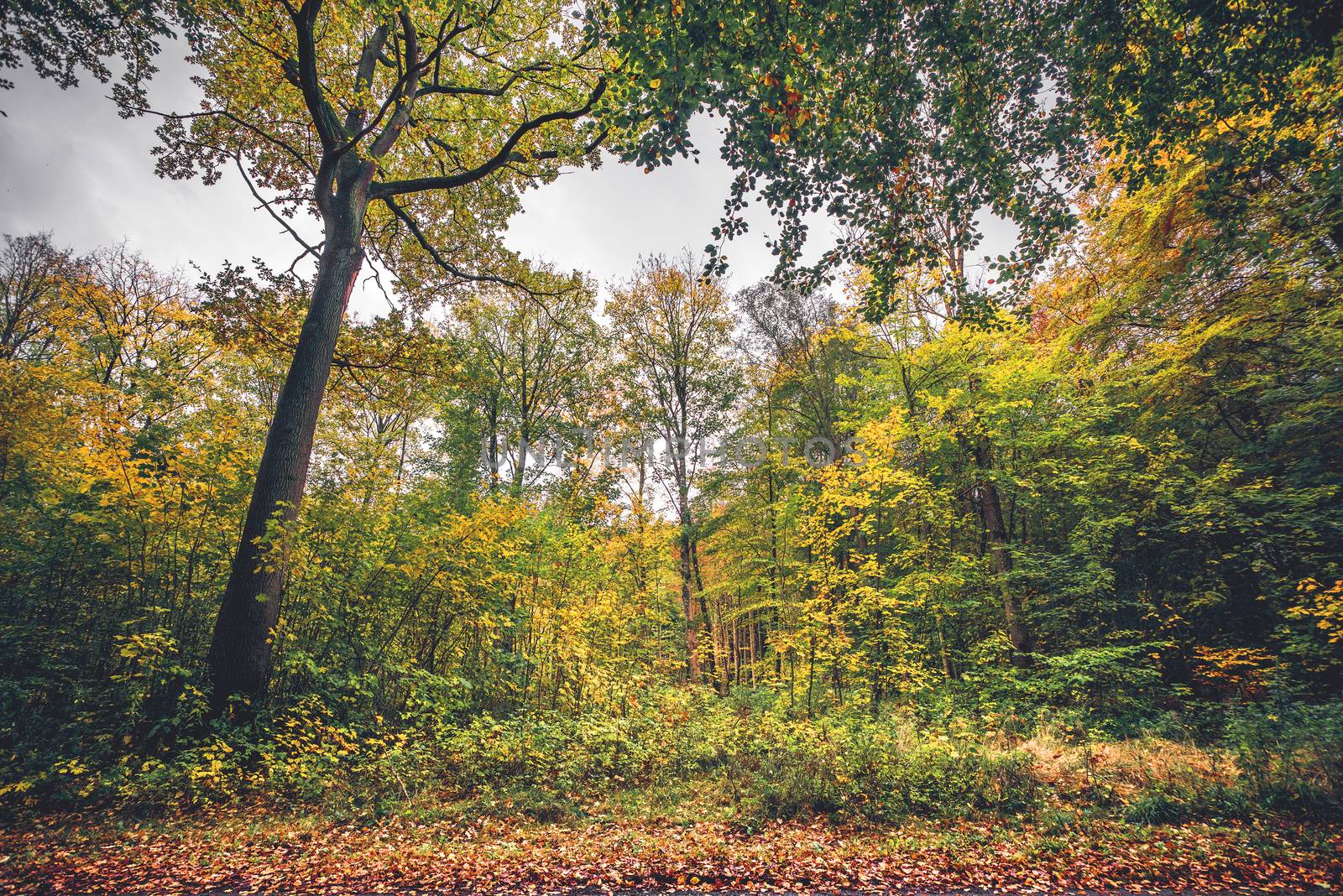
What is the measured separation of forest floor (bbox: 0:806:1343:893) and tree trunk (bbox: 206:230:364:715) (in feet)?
4.95

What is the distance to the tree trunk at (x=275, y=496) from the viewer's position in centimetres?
526

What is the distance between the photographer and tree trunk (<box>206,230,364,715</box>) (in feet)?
17.3

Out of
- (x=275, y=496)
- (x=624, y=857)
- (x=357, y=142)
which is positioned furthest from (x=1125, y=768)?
(x=357, y=142)

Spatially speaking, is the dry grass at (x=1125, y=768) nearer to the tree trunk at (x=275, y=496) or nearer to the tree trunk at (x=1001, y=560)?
the tree trunk at (x=1001, y=560)

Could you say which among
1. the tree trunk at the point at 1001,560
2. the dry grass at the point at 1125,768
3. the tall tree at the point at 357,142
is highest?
the tall tree at the point at 357,142

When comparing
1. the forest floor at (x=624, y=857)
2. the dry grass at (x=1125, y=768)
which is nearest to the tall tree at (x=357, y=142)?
the forest floor at (x=624, y=857)

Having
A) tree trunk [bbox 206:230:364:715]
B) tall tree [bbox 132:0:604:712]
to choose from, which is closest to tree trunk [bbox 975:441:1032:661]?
→ tall tree [bbox 132:0:604:712]

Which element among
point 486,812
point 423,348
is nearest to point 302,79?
point 423,348

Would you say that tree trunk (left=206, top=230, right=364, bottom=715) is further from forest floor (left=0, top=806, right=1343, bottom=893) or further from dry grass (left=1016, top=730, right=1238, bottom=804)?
dry grass (left=1016, top=730, right=1238, bottom=804)

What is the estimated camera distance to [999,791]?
5348 millimetres

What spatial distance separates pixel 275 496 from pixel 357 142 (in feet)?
17.2

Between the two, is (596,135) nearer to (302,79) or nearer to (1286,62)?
(302,79)

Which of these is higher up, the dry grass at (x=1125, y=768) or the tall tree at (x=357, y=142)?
the tall tree at (x=357, y=142)

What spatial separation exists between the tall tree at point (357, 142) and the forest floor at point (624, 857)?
81.7 inches
